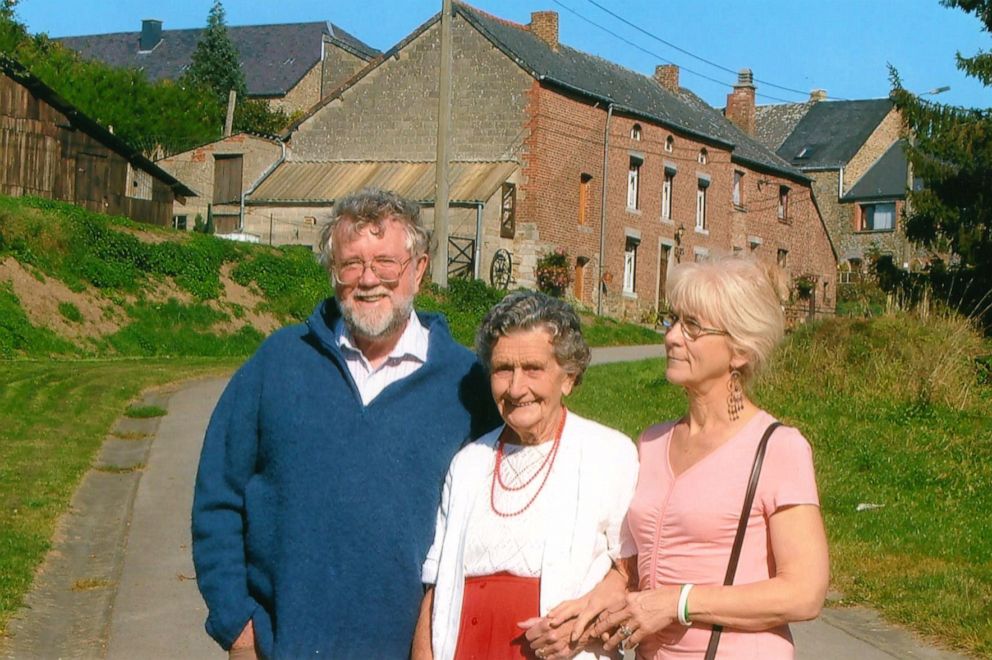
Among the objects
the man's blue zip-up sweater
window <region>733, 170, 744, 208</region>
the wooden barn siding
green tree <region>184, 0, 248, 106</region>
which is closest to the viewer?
the man's blue zip-up sweater

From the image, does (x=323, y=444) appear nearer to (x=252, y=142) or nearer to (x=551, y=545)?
(x=551, y=545)

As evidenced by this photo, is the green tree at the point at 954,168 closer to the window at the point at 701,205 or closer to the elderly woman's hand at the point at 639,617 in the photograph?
the window at the point at 701,205

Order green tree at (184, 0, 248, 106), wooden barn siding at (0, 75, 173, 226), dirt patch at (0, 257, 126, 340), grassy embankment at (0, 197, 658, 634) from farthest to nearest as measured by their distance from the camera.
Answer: green tree at (184, 0, 248, 106)
wooden barn siding at (0, 75, 173, 226)
dirt patch at (0, 257, 126, 340)
grassy embankment at (0, 197, 658, 634)

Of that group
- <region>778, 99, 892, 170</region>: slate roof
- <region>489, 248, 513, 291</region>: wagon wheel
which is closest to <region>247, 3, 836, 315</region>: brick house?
<region>489, 248, 513, 291</region>: wagon wheel

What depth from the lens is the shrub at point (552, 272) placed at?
38000 millimetres

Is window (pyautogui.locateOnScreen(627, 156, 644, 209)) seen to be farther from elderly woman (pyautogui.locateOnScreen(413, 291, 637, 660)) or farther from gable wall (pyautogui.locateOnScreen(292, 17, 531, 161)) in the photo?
elderly woman (pyautogui.locateOnScreen(413, 291, 637, 660))

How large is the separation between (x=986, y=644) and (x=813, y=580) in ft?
13.6

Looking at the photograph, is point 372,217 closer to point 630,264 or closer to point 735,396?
point 735,396

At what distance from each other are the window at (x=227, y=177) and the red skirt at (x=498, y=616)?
41939mm

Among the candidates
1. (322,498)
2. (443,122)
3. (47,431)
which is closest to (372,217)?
(322,498)

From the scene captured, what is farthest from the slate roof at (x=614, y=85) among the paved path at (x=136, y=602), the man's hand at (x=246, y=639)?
the man's hand at (x=246, y=639)

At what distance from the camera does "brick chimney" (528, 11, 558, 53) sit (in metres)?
42.1

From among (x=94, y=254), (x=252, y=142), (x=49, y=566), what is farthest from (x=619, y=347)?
(x=49, y=566)

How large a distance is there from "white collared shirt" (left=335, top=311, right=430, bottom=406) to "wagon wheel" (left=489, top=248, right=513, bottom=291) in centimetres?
3351
